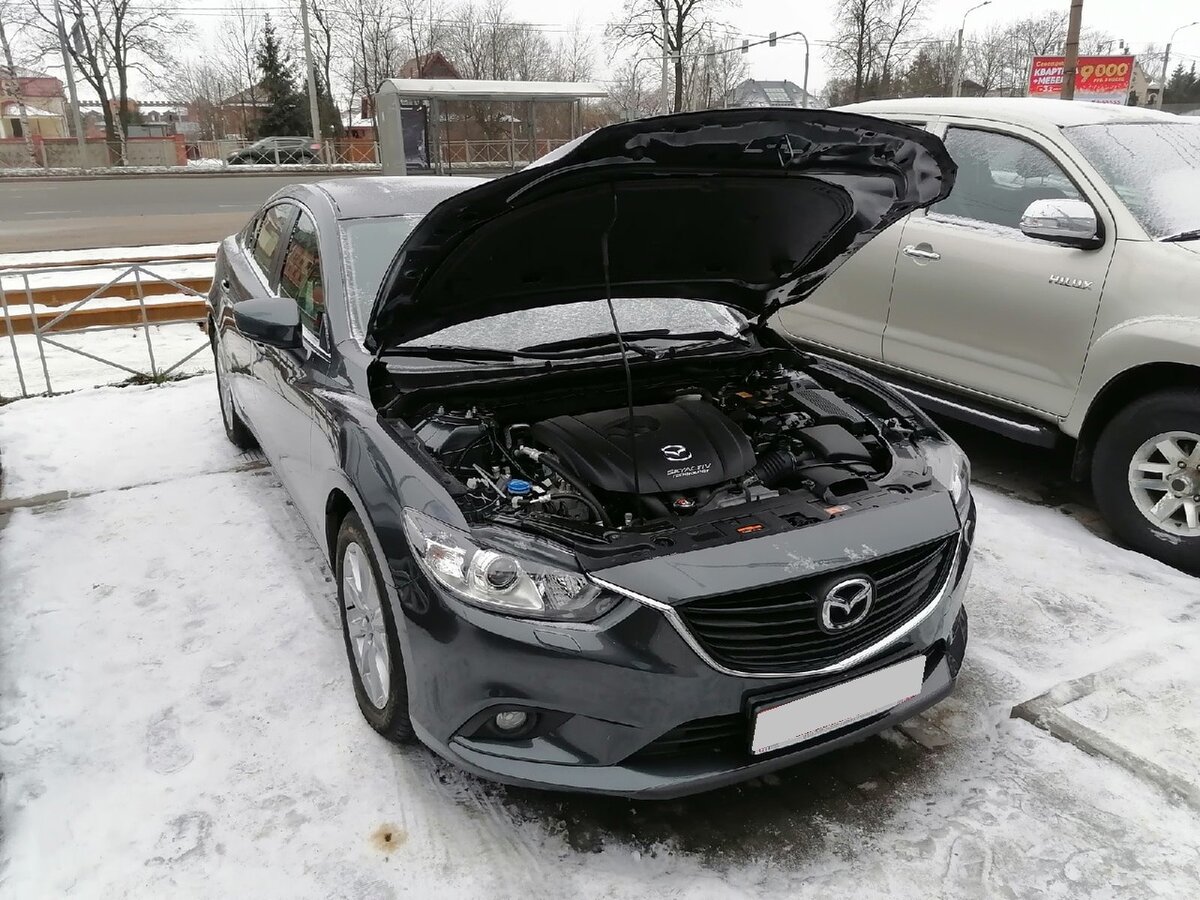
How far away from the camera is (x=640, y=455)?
2498mm

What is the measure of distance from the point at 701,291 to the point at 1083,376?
6.17 ft

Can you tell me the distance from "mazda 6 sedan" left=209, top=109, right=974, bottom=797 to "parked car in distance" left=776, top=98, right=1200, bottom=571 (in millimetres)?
1306

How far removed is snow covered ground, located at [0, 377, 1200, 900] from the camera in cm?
214

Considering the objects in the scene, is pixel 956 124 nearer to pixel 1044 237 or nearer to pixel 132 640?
pixel 1044 237

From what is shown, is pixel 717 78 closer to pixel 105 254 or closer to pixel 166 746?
pixel 105 254

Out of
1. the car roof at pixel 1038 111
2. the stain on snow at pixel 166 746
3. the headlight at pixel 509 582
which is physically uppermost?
the car roof at pixel 1038 111

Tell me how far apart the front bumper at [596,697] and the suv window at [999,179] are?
307 centimetres

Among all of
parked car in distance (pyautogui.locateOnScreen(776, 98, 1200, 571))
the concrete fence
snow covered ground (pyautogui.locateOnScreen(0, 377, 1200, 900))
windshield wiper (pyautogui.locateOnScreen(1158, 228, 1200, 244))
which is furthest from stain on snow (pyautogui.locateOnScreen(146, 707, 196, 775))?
the concrete fence

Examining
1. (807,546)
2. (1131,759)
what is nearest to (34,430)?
(807,546)

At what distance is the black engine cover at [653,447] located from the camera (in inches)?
96.1

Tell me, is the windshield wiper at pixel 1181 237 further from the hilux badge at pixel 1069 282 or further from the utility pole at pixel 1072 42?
the utility pole at pixel 1072 42

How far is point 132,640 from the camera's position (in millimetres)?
3162

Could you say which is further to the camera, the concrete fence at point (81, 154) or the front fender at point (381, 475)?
the concrete fence at point (81, 154)

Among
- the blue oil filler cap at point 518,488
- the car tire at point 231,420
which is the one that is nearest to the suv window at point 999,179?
the blue oil filler cap at point 518,488
